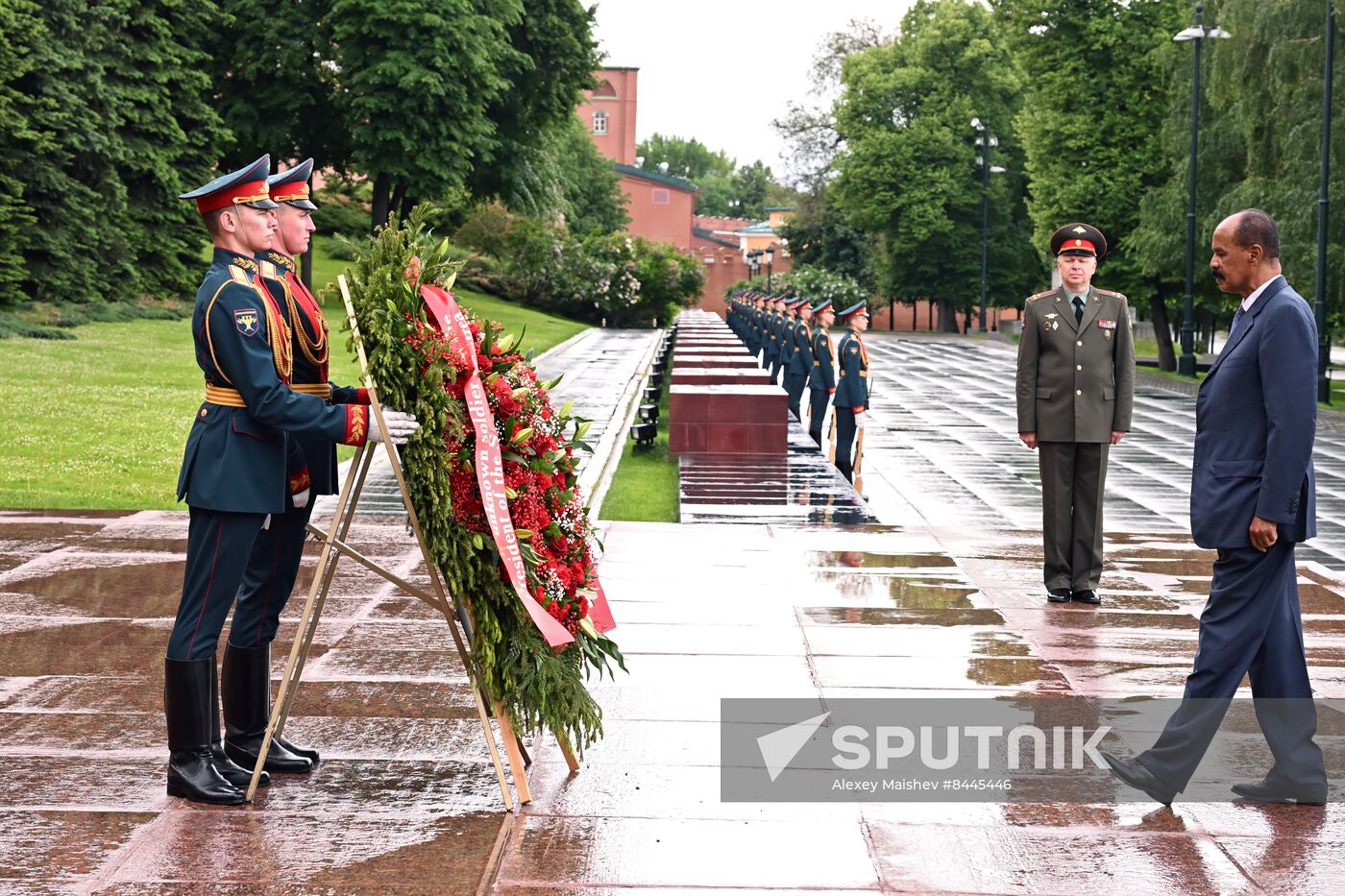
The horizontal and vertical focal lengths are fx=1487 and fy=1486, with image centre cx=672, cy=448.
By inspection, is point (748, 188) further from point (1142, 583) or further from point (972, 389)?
point (1142, 583)

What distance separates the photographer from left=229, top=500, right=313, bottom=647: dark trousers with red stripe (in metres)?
5.14

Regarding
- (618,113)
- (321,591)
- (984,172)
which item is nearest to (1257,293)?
(321,591)

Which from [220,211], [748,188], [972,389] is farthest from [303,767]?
[748,188]

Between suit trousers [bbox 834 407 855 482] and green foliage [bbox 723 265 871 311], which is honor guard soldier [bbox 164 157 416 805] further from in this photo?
green foliage [bbox 723 265 871 311]

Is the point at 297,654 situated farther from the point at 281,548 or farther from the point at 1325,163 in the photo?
the point at 1325,163

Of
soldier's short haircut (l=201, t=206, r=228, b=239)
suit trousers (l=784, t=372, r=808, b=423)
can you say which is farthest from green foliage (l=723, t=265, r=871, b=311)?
soldier's short haircut (l=201, t=206, r=228, b=239)

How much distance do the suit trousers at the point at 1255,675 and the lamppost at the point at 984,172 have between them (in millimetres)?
57315

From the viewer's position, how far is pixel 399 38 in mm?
36750

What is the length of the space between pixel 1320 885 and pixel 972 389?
26.2 m

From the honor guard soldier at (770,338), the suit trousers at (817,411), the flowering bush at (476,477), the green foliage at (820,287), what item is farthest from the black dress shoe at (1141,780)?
the green foliage at (820,287)

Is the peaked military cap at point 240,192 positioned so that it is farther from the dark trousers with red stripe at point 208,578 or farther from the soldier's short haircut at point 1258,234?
the soldier's short haircut at point 1258,234

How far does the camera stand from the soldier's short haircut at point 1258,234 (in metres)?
5.13

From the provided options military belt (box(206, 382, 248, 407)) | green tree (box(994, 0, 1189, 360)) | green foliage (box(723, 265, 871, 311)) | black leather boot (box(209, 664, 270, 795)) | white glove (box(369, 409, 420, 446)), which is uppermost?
green tree (box(994, 0, 1189, 360))

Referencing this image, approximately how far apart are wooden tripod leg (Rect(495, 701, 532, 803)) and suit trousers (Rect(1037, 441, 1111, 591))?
4.31 metres
